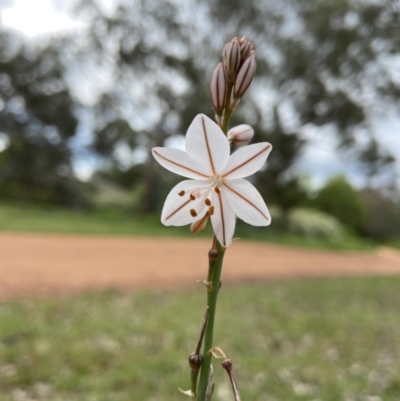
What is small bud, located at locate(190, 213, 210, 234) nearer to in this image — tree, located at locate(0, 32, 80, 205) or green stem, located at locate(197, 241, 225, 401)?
green stem, located at locate(197, 241, 225, 401)

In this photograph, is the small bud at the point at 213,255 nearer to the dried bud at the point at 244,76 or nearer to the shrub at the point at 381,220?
the dried bud at the point at 244,76

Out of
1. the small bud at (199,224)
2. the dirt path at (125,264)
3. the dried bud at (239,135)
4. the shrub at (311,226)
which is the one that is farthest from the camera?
the shrub at (311,226)

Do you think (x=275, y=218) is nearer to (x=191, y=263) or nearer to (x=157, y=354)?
(x=191, y=263)

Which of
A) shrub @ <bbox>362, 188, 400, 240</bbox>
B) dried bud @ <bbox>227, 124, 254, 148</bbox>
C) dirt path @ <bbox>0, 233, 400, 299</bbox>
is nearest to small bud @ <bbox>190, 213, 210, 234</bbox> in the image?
dried bud @ <bbox>227, 124, 254, 148</bbox>

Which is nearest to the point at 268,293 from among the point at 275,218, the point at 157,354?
the point at 157,354

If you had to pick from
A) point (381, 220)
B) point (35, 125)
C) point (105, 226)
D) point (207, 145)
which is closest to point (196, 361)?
point (207, 145)

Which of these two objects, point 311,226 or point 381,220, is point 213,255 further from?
point 381,220

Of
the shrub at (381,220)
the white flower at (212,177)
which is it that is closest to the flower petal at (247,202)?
the white flower at (212,177)
